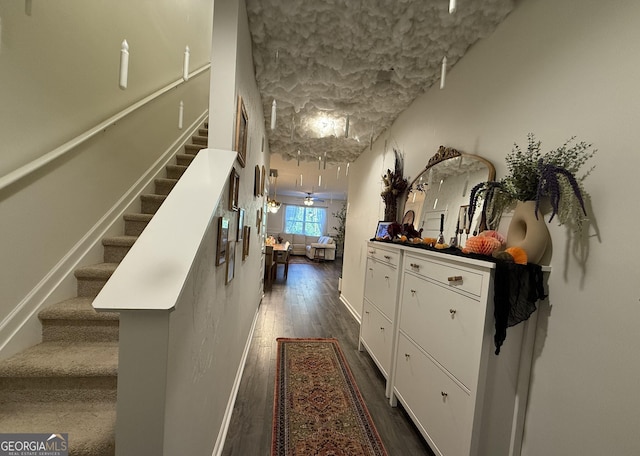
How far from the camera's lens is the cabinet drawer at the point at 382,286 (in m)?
2.00

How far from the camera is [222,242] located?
1228 millimetres

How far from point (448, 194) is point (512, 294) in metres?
1.03

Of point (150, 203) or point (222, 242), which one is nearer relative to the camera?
Result: point (222, 242)

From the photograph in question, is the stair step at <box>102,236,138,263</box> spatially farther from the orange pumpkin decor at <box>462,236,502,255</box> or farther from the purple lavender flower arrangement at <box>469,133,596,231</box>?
the purple lavender flower arrangement at <box>469,133,596,231</box>

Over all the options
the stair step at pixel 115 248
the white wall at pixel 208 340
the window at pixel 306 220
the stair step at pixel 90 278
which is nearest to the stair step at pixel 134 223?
the stair step at pixel 115 248

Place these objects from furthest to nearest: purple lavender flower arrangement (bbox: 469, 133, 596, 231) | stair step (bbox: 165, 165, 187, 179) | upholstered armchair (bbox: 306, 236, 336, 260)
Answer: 1. upholstered armchair (bbox: 306, 236, 336, 260)
2. stair step (bbox: 165, 165, 187, 179)
3. purple lavender flower arrangement (bbox: 469, 133, 596, 231)

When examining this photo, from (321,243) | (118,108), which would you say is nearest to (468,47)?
(118,108)

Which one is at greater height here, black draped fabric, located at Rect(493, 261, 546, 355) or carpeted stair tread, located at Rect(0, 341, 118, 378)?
black draped fabric, located at Rect(493, 261, 546, 355)

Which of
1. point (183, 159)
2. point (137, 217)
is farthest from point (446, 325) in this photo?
point (183, 159)

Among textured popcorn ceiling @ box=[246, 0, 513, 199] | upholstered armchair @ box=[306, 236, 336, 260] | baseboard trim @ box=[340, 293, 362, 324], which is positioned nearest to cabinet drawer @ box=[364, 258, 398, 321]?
baseboard trim @ box=[340, 293, 362, 324]

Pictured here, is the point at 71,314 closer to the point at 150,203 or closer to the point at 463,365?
the point at 150,203

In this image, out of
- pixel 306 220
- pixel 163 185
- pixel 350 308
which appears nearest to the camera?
pixel 163 185

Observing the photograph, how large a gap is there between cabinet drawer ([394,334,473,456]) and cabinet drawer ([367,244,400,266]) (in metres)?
0.58

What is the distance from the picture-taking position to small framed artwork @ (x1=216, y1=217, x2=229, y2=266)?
3.84ft
